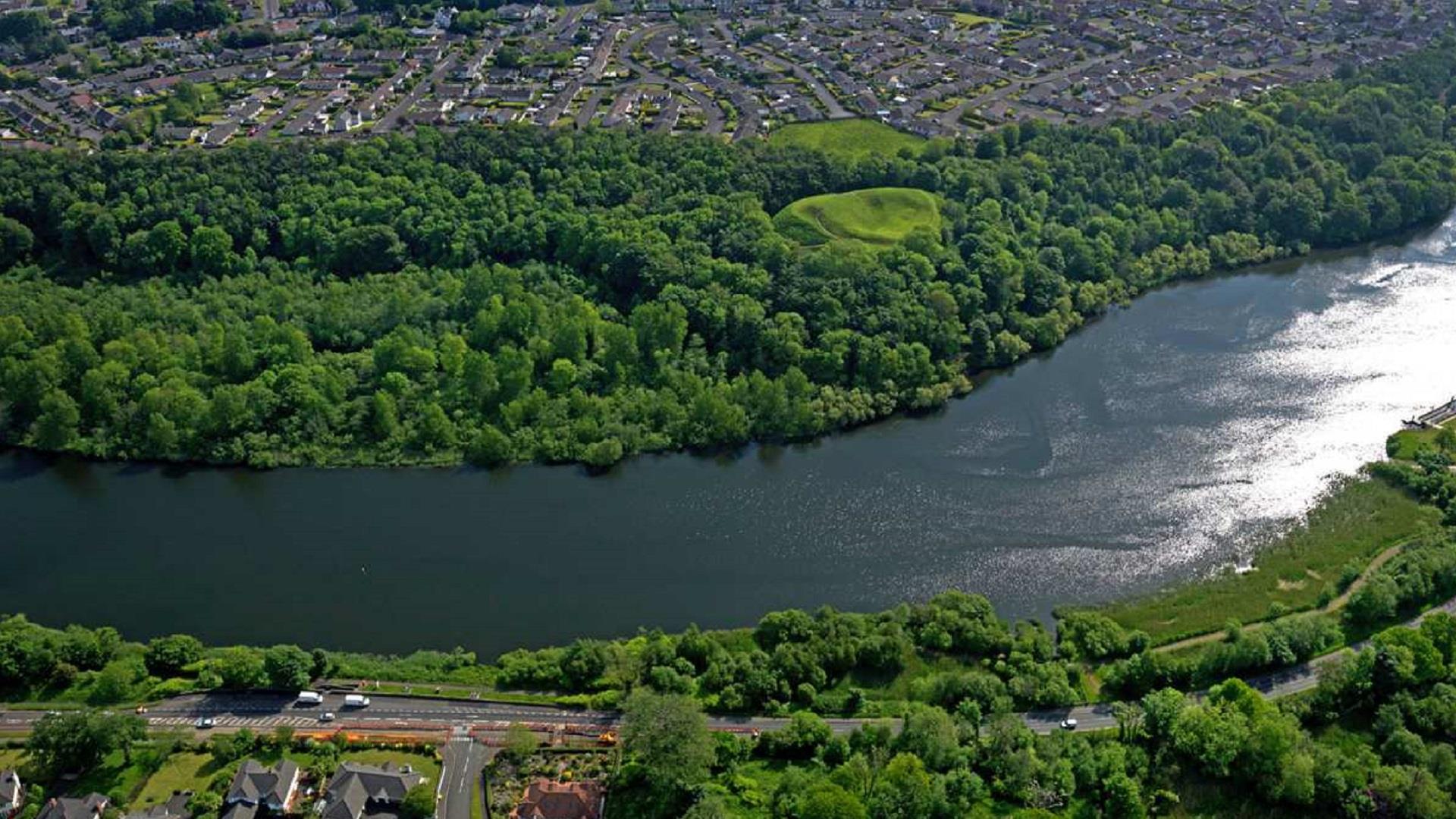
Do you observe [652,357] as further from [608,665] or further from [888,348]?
[608,665]

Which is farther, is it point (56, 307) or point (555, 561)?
point (56, 307)

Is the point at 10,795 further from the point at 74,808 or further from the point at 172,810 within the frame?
→ the point at 172,810

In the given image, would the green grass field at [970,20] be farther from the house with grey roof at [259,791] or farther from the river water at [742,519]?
the house with grey roof at [259,791]

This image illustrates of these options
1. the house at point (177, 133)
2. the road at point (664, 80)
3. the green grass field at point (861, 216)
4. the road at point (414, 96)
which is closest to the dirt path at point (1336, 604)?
the green grass field at point (861, 216)

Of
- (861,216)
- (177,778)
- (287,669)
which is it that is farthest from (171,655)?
(861,216)

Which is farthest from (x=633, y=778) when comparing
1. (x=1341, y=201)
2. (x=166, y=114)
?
(x=166, y=114)

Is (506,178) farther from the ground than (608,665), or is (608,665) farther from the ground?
(506,178)
